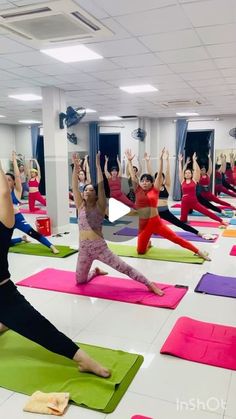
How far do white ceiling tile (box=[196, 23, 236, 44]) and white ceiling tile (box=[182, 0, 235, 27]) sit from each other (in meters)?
0.14

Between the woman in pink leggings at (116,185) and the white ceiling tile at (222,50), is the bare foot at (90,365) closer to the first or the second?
the white ceiling tile at (222,50)

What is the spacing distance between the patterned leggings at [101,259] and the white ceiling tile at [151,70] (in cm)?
282

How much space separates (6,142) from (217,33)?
10.5 metres

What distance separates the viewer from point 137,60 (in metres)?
4.68

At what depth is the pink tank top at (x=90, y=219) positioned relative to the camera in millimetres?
3541

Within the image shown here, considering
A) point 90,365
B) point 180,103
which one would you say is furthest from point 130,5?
point 180,103

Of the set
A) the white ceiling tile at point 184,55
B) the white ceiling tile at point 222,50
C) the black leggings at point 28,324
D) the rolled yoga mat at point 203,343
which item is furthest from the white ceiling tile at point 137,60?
the black leggings at point 28,324

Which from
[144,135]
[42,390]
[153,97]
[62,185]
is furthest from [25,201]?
[42,390]

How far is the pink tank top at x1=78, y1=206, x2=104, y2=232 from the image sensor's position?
3.54 meters

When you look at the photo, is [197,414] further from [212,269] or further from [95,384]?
[212,269]

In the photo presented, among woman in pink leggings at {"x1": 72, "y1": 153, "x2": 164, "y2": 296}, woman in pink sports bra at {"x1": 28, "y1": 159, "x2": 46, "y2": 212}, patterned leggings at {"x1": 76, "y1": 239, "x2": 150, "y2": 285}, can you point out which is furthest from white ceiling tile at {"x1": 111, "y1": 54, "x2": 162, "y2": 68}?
woman in pink sports bra at {"x1": 28, "y1": 159, "x2": 46, "y2": 212}

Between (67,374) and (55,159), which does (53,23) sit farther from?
(55,159)

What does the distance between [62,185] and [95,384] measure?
493cm

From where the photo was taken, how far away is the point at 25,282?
389cm
